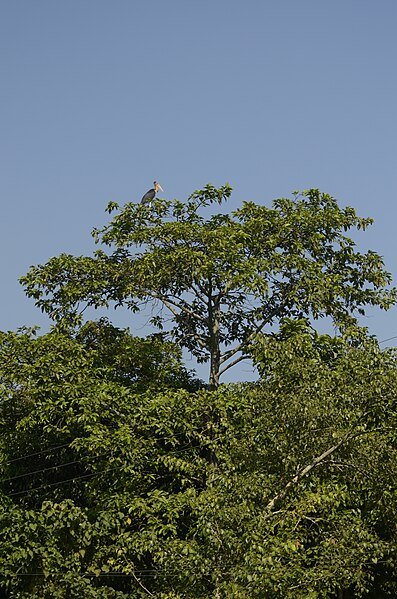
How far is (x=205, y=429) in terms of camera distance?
1619cm

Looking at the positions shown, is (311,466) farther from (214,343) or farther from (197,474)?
(214,343)

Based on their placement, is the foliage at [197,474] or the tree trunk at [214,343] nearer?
the foliage at [197,474]

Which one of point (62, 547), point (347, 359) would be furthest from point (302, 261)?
point (62, 547)

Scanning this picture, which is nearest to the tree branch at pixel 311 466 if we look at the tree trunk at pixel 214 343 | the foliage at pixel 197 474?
the foliage at pixel 197 474

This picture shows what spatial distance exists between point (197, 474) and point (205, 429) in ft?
2.54

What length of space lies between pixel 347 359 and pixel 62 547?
6.52 meters

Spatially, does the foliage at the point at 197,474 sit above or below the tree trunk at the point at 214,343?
below

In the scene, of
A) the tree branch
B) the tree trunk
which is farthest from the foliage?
the tree trunk

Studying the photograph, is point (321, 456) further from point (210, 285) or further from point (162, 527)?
point (210, 285)

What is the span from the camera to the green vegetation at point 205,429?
464 inches

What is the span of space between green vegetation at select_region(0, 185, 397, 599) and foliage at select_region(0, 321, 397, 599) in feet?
0.12

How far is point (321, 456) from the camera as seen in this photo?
11.8 meters

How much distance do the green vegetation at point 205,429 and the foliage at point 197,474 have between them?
0.04 metres

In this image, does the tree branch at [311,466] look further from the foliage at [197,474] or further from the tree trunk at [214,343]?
the tree trunk at [214,343]
